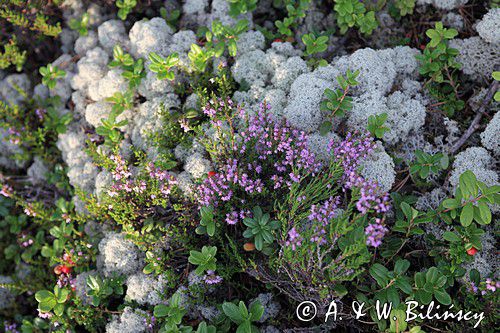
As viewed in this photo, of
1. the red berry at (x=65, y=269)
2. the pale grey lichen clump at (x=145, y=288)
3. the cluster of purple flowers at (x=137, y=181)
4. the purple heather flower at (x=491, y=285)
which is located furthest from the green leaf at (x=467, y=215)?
the red berry at (x=65, y=269)

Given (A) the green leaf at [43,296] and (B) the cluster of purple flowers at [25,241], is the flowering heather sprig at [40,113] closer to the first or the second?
(B) the cluster of purple flowers at [25,241]

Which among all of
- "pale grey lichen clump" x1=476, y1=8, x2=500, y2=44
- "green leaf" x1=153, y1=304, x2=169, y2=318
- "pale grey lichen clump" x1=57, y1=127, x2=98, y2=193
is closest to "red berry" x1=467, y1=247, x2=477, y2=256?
"pale grey lichen clump" x1=476, y1=8, x2=500, y2=44

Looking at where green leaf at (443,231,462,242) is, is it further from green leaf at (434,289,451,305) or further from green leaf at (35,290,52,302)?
green leaf at (35,290,52,302)

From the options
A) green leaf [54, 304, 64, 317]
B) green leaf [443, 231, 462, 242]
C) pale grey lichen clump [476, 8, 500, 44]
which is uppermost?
pale grey lichen clump [476, 8, 500, 44]

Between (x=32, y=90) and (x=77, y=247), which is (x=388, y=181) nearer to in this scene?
(x=77, y=247)

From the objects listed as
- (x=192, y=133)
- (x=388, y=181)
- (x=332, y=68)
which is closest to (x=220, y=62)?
(x=192, y=133)
